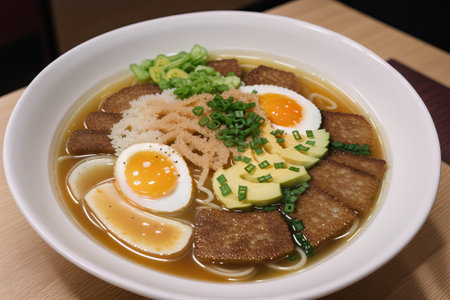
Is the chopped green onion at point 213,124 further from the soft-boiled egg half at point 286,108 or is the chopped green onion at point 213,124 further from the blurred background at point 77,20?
the blurred background at point 77,20

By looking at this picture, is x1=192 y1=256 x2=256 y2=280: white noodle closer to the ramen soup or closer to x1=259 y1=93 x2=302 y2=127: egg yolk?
the ramen soup

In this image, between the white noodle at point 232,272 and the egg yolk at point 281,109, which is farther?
the egg yolk at point 281,109

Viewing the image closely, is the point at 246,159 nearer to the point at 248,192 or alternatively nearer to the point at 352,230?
the point at 248,192

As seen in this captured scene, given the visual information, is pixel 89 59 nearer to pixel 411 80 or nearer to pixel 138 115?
pixel 138 115

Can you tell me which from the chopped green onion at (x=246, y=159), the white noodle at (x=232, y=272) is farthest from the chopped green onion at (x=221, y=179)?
the white noodle at (x=232, y=272)

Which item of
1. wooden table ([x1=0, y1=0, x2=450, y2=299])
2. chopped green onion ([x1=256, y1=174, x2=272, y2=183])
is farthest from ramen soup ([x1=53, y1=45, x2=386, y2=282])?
wooden table ([x1=0, y1=0, x2=450, y2=299])
